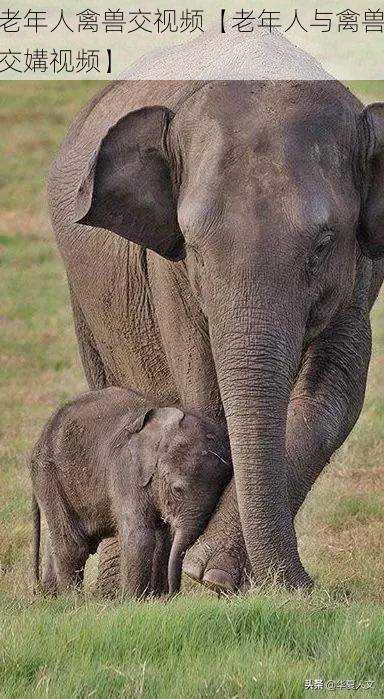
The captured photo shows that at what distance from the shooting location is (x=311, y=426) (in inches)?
308

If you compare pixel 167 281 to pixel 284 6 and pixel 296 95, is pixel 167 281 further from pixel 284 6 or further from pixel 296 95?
pixel 284 6

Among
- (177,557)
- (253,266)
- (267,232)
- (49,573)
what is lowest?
(49,573)

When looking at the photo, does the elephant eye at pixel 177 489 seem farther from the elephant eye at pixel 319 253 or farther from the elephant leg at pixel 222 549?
the elephant eye at pixel 319 253

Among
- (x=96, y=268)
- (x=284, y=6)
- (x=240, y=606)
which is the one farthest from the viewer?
(x=284, y=6)

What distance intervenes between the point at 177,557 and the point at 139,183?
167cm

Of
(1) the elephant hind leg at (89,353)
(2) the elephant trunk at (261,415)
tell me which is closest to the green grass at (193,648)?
(2) the elephant trunk at (261,415)

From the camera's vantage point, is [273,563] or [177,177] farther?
[177,177]

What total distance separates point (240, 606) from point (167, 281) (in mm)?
2130

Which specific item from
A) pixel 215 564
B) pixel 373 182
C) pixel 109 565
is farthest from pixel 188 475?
pixel 109 565

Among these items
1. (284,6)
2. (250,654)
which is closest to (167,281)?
(250,654)

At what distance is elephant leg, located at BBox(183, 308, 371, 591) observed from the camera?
7.45 metres

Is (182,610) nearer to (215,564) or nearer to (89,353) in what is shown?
(215,564)

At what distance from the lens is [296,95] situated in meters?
7.32

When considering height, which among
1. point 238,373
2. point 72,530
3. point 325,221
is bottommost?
point 72,530
